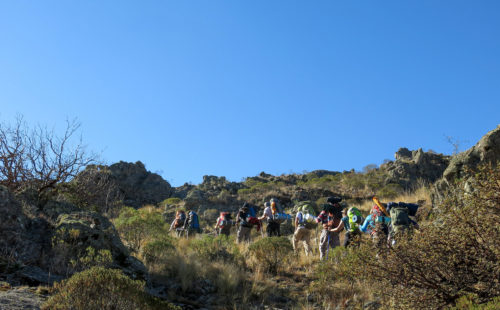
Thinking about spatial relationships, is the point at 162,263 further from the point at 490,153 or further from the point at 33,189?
the point at 490,153

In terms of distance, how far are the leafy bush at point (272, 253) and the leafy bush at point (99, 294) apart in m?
4.27

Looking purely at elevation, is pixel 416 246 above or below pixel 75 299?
above

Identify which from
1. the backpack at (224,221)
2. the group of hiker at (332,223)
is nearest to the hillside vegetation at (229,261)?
the group of hiker at (332,223)

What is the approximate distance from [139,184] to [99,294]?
25.4 meters

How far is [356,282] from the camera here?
7312 millimetres

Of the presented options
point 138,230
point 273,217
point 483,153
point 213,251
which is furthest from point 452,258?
point 273,217

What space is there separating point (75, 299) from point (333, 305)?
4292 millimetres

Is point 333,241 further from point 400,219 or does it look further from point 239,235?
point 239,235

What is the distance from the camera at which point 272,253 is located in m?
9.31

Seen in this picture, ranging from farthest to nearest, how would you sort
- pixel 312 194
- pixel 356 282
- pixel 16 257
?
1. pixel 312 194
2. pixel 356 282
3. pixel 16 257

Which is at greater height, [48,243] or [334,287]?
[48,243]

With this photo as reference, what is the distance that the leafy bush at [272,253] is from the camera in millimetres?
9203

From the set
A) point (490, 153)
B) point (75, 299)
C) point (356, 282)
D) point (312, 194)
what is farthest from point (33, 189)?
point (312, 194)

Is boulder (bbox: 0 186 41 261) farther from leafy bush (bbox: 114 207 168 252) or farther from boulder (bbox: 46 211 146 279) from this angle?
leafy bush (bbox: 114 207 168 252)
